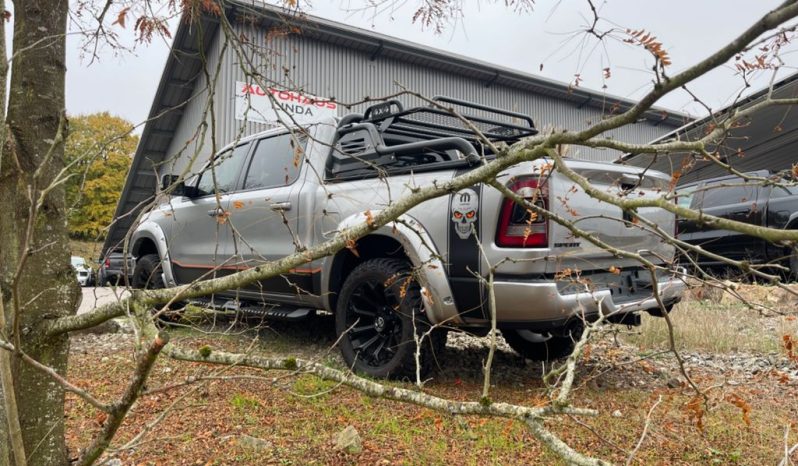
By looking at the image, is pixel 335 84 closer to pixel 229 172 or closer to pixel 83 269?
pixel 229 172

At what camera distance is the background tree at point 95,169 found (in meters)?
1.94

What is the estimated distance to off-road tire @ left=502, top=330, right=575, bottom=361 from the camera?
4745 mm

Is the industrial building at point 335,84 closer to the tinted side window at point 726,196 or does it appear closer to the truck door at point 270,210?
the tinted side window at point 726,196

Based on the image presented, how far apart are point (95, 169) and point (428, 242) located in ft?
9.50

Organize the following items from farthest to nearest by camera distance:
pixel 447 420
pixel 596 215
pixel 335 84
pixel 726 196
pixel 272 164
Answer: pixel 335 84
pixel 726 196
pixel 272 164
pixel 596 215
pixel 447 420

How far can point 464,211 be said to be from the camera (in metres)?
3.50

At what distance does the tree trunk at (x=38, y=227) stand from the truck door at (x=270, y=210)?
2.41m

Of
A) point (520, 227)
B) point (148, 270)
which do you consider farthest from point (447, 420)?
point (148, 270)

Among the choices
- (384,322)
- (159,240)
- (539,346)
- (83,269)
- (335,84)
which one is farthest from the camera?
(335,84)

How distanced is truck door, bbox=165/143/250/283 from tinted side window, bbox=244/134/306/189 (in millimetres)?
213

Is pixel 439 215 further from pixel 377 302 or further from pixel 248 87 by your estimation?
pixel 248 87

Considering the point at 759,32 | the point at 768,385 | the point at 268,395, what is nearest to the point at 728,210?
the point at 768,385

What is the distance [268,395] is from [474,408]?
2.44 meters

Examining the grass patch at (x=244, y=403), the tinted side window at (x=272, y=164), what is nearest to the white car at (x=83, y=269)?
the grass patch at (x=244, y=403)
